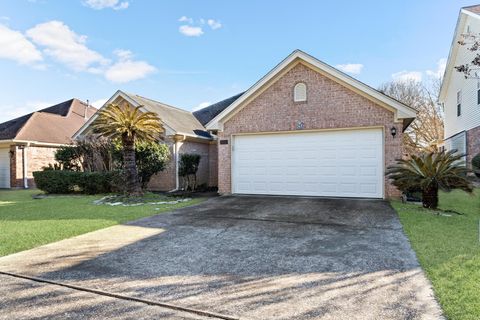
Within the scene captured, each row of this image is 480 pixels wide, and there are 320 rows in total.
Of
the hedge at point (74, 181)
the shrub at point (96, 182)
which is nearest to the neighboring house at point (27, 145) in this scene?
the hedge at point (74, 181)

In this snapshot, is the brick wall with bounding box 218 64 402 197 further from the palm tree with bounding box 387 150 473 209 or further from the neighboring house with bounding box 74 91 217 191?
the neighboring house with bounding box 74 91 217 191

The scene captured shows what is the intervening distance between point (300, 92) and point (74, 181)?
1074cm

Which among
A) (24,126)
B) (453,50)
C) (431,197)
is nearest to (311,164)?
(431,197)

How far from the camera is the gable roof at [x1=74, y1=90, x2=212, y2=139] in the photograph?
52.2 ft

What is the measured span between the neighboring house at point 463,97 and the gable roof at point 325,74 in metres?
6.45

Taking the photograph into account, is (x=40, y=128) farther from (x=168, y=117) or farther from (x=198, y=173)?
(x=198, y=173)

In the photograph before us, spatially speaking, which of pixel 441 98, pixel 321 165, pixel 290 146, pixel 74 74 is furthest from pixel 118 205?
pixel 441 98

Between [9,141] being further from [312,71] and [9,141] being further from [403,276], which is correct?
[403,276]

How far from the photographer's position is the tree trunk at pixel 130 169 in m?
11.8

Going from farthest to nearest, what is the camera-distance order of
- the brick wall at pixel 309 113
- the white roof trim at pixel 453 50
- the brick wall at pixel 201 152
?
the brick wall at pixel 201 152 < the white roof trim at pixel 453 50 < the brick wall at pixel 309 113

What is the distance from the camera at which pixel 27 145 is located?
1852 cm

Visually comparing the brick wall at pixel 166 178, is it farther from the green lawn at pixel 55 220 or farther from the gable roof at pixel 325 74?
the green lawn at pixel 55 220

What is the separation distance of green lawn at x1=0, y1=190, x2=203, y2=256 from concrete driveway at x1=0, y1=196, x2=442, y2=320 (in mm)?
519

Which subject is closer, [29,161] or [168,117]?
[168,117]
